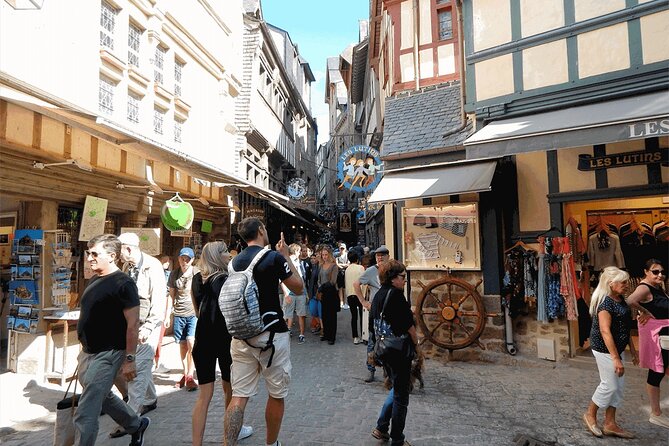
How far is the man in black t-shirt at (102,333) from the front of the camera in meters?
2.86

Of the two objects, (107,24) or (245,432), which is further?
(107,24)

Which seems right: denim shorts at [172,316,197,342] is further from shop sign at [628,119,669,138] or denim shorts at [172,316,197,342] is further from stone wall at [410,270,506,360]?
shop sign at [628,119,669,138]

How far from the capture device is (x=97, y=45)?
7.32 meters

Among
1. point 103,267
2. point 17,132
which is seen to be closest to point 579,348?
point 103,267

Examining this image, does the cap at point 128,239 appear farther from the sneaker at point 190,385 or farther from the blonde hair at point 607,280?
the blonde hair at point 607,280

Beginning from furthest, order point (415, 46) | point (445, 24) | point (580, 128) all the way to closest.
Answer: point (415, 46)
point (445, 24)
point (580, 128)

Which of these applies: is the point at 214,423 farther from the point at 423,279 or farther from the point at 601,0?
the point at 601,0

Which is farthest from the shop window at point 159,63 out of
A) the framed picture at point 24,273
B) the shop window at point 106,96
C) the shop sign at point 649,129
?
the shop sign at point 649,129

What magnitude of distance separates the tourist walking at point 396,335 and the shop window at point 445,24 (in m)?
7.38

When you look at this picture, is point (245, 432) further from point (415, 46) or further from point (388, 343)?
point (415, 46)

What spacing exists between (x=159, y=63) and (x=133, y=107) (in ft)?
5.36

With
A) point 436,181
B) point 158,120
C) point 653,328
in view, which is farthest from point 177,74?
point 653,328

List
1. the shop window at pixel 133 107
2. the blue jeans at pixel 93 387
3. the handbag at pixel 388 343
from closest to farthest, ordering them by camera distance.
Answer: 1. the blue jeans at pixel 93 387
2. the handbag at pixel 388 343
3. the shop window at pixel 133 107

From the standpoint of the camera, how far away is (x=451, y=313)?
20.9ft
